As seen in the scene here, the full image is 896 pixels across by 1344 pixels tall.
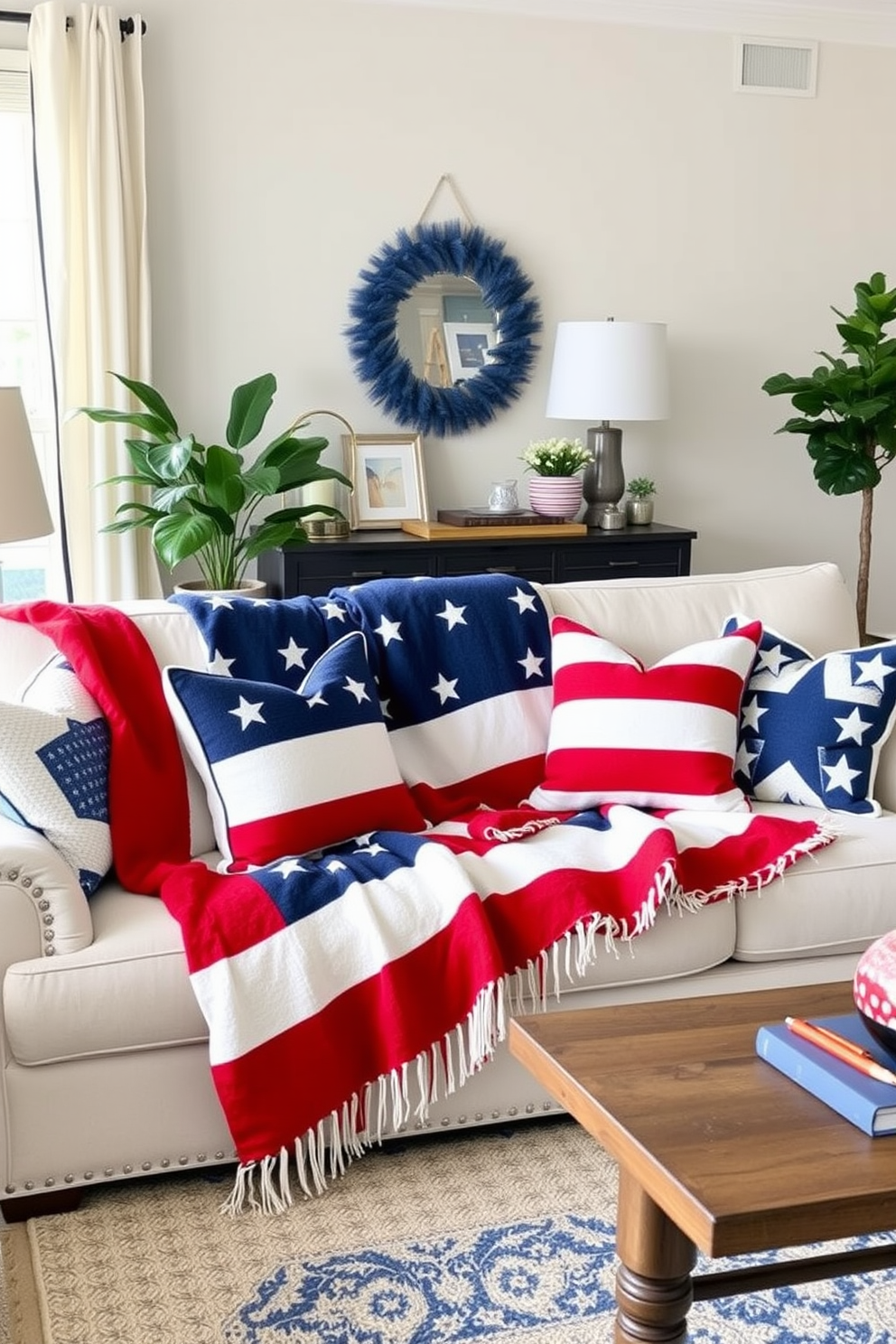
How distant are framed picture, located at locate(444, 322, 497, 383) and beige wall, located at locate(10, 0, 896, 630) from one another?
22 centimetres

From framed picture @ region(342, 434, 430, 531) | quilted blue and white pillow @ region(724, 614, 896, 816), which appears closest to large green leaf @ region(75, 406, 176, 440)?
framed picture @ region(342, 434, 430, 531)

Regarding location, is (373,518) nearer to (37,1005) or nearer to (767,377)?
(767,377)

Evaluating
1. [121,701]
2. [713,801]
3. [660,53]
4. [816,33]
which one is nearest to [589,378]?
[660,53]

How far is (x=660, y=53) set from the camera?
16.8 ft

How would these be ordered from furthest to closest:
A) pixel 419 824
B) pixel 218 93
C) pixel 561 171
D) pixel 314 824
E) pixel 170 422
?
1. pixel 561 171
2. pixel 218 93
3. pixel 170 422
4. pixel 419 824
5. pixel 314 824

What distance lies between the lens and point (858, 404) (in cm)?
490

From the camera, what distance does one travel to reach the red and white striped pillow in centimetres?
278

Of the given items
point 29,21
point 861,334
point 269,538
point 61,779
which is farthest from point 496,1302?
point 29,21

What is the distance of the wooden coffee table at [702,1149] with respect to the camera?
55.6 inches

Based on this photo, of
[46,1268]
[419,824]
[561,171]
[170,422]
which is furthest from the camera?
[561,171]

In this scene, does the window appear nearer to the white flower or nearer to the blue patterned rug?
the white flower

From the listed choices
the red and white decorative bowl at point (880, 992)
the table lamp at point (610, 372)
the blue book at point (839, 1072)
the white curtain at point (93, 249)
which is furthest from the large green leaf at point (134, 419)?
the red and white decorative bowl at point (880, 992)

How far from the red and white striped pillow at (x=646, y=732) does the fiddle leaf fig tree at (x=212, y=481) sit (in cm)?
153

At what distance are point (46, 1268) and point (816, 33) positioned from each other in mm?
4974
